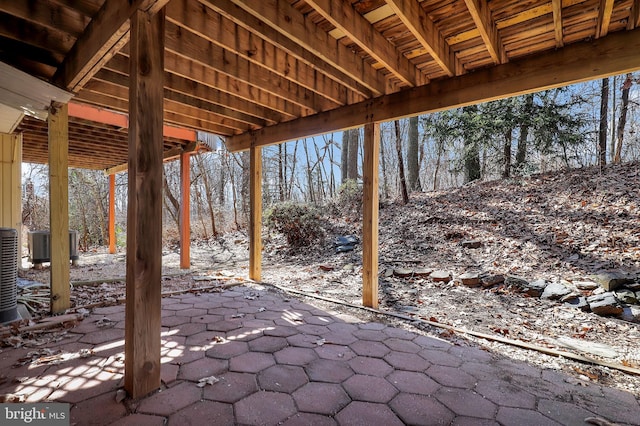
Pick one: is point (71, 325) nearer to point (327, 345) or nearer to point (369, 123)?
point (327, 345)

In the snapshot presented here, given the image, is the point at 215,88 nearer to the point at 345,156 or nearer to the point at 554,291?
the point at 554,291

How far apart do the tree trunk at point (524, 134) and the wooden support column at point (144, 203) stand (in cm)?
711

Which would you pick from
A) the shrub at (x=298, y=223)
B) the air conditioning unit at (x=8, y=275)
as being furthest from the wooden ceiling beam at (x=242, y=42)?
the shrub at (x=298, y=223)

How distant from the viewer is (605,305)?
3055mm

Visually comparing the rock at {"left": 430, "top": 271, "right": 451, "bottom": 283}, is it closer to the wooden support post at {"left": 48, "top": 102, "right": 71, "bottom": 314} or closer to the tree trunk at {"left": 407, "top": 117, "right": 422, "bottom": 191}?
the wooden support post at {"left": 48, "top": 102, "right": 71, "bottom": 314}

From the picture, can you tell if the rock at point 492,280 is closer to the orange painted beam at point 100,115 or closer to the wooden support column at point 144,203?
the wooden support column at point 144,203

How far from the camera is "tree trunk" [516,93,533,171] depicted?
21.0ft

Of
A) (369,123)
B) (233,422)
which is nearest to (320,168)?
(369,123)

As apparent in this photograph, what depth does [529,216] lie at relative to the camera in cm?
532

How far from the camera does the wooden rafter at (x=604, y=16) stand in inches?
69.7

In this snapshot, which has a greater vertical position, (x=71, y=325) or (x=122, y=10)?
(x=122, y=10)

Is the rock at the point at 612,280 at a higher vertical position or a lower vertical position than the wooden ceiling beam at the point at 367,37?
lower

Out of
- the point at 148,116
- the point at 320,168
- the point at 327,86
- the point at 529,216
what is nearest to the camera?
the point at 148,116

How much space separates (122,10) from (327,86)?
1.88 m
